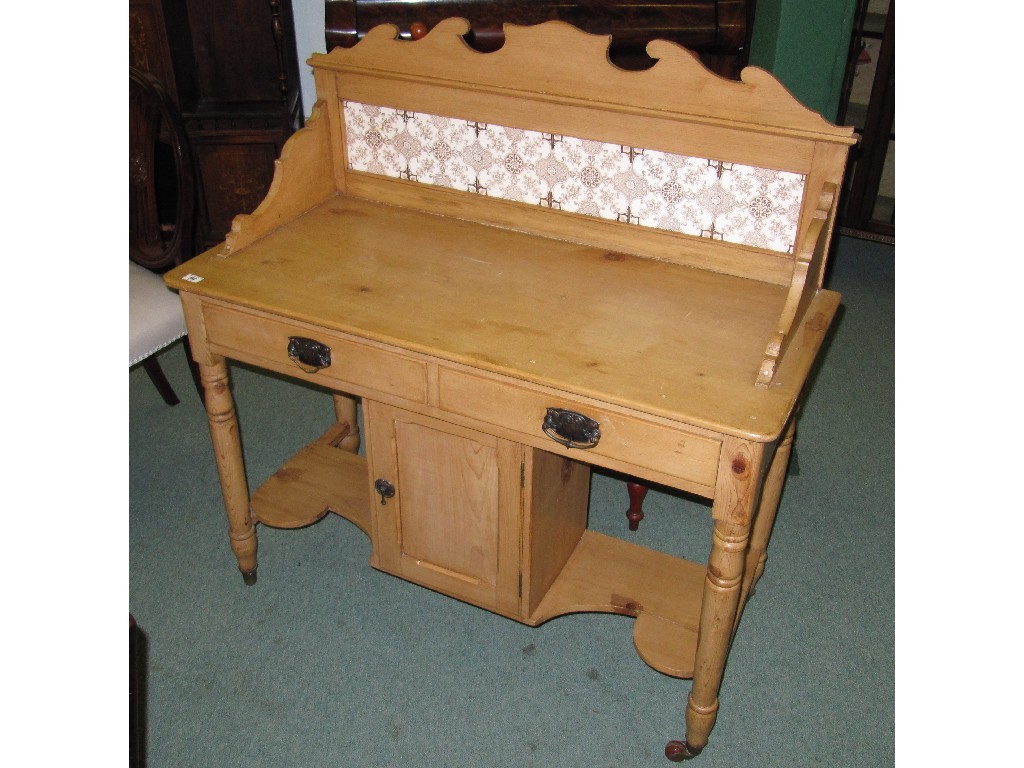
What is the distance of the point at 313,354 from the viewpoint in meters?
1.81

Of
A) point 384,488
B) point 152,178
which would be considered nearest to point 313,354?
point 384,488

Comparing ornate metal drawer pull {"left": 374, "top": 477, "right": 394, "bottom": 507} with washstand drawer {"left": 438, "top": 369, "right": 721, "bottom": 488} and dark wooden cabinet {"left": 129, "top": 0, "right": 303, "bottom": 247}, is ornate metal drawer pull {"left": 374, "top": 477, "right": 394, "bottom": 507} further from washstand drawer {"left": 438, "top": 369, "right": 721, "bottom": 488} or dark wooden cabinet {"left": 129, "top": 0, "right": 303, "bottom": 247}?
dark wooden cabinet {"left": 129, "top": 0, "right": 303, "bottom": 247}

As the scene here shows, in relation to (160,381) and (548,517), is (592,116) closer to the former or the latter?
(548,517)

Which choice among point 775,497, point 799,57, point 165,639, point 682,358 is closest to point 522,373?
point 682,358

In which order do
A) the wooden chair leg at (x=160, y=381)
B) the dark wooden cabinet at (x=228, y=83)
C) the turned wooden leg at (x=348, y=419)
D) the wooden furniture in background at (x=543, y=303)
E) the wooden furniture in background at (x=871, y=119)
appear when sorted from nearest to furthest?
the wooden furniture in background at (x=543, y=303), the turned wooden leg at (x=348, y=419), the wooden chair leg at (x=160, y=381), the dark wooden cabinet at (x=228, y=83), the wooden furniture in background at (x=871, y=119)

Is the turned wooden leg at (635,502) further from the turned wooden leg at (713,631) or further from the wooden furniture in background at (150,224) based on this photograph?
the wooden furniture in background at (150,224)

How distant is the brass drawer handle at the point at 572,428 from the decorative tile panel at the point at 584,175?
0.54 meters

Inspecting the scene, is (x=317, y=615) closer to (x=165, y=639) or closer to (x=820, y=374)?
(x=165, y=639)

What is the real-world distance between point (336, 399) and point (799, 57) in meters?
1.56

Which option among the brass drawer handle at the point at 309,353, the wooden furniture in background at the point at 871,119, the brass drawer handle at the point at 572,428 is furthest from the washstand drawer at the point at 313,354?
the wooden furniture in background at the point at 871,119

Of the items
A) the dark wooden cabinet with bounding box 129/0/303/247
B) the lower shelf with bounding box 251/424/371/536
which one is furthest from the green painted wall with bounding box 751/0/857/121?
the dark wooden cabinet with bounding box 129/0/303/247

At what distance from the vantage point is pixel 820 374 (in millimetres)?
3139

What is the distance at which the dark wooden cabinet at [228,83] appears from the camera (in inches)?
129

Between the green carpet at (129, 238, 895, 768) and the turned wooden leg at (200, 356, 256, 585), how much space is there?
0.35 feet
